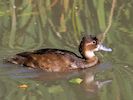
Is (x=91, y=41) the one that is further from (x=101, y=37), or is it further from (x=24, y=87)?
(x=24, y=87)

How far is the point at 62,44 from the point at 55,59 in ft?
2.78

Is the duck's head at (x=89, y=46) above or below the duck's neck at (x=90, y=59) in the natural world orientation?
above

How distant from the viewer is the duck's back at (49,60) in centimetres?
866

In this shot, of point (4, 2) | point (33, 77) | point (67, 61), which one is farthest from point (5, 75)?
point (4, 2)

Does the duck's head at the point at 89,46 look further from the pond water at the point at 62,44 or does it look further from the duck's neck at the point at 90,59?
the pond water at the point at 62,44

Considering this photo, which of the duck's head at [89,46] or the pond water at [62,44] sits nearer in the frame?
the pond water at [62,44]

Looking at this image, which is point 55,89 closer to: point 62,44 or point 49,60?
point 49,60

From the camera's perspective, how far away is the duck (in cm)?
866

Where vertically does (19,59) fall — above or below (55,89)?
above

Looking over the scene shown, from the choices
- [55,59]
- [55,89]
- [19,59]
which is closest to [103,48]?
[55,59]

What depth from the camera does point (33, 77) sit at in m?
8.34

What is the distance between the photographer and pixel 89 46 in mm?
8953

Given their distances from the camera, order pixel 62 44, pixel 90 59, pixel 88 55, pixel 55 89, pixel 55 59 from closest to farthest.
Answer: pixel 55 89, pixel 55 59, pixel 90 59, pixel 88 55, pixel 62 44

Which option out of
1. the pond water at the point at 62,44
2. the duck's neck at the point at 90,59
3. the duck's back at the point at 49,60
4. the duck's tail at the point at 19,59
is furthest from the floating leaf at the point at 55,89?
the duck's neck at the point at 90,59
